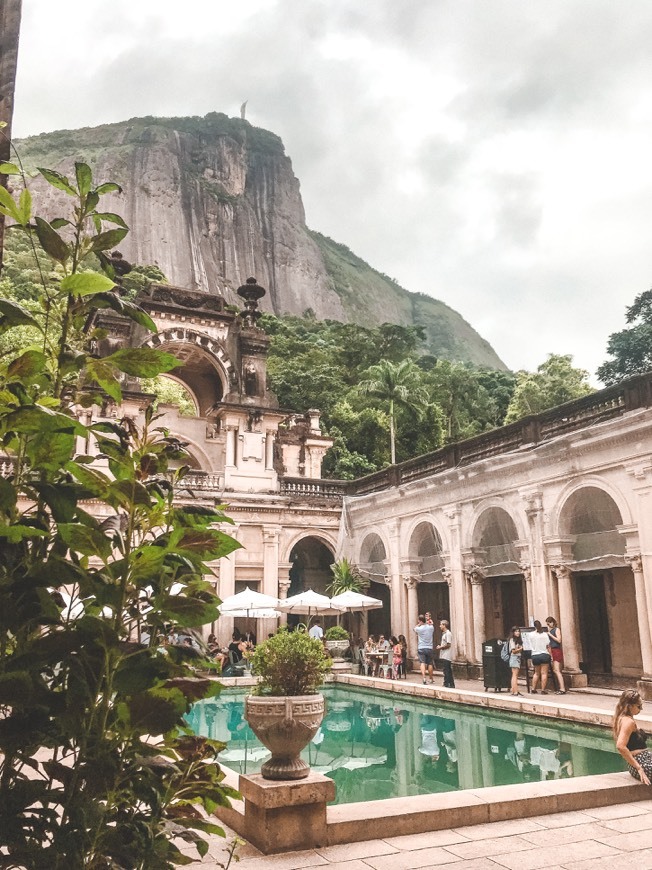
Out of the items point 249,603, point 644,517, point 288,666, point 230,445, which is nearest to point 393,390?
point 230,445

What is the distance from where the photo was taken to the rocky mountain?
295 ft

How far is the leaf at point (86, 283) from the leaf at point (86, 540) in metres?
0.66

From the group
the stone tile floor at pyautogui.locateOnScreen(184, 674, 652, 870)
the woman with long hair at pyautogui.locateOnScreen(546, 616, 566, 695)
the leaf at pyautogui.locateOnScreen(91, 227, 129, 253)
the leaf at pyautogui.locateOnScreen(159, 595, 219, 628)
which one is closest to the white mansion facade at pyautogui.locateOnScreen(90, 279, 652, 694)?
the woman with long hair at pyautogui.locateOnScreen(546, 616, 566, 695)

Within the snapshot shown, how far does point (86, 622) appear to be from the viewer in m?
1.81

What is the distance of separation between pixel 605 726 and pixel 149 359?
10490 millimetres

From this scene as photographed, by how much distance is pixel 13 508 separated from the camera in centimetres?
186

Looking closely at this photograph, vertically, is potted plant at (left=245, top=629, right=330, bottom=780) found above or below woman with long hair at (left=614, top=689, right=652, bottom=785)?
above

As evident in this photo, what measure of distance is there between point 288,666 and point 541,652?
10541 millimetres

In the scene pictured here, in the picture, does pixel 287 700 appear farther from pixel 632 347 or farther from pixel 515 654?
pixel 632 347

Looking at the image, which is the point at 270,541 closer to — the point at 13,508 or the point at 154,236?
the point at 13,508

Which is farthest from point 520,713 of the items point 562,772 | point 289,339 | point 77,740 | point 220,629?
point 289,339

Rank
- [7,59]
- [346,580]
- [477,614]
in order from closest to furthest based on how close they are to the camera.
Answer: [7,59], [477,614], [346,580]

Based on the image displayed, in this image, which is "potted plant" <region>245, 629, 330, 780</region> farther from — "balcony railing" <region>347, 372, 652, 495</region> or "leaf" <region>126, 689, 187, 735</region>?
"balcony railing" <region>347, 372, 652, 495</region>

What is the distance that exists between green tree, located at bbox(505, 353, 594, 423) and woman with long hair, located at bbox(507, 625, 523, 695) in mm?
35165
